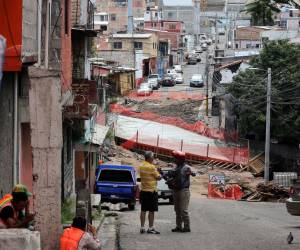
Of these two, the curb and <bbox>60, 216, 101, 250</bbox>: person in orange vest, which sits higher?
<bbox>60, 216, 101, 250</bbox>: person in orange vest

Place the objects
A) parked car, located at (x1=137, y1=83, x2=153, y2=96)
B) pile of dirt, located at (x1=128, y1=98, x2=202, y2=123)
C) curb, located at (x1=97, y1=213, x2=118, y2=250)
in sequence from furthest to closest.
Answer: parked car, located at (x1=137, y1=83, x2=153, y2=96) < pile of dirt, located at (x1=128, y1=98, x2=202, y2=123) < curb, located at (x1=97, y1=213, x2=118, y2=250)

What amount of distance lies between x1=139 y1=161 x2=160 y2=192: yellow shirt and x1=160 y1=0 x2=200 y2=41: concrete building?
15018cm

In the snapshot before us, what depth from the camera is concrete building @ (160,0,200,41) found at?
166 meters

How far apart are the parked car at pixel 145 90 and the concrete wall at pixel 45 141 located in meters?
73.4

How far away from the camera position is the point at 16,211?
11.8 metres

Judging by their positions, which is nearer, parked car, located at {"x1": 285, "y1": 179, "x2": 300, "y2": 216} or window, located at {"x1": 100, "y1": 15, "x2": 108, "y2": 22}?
parked car, located at {"x1": 285, "y1": 179, "x2": 300, "y2": 216}

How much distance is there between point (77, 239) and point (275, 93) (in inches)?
1811

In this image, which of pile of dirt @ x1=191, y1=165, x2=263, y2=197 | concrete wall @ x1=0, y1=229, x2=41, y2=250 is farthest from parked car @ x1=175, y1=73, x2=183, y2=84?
concrete wall @ x1=0, y1=229, x2=41, y2=250

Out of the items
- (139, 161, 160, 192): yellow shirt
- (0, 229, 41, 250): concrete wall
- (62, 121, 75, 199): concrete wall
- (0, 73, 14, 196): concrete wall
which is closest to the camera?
(0, 229, 41, 250): concrete wall

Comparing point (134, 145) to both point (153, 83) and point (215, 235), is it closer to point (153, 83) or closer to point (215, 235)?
point (153, 83)

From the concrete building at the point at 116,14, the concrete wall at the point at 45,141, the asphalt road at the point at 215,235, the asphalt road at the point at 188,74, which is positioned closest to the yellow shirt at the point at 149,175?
the asphalt road at the point at 215,235

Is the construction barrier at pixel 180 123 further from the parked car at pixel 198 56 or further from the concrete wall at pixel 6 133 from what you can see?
the parked car at pixel 198 56

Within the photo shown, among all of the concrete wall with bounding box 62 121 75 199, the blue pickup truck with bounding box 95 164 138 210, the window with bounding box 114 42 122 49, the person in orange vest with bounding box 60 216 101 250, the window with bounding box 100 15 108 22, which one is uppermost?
the window with bounding box 100 15 108 22

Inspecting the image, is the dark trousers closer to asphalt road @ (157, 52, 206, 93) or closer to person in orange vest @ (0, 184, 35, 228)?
person in orange vest @ (0, 184, 35, 228)
